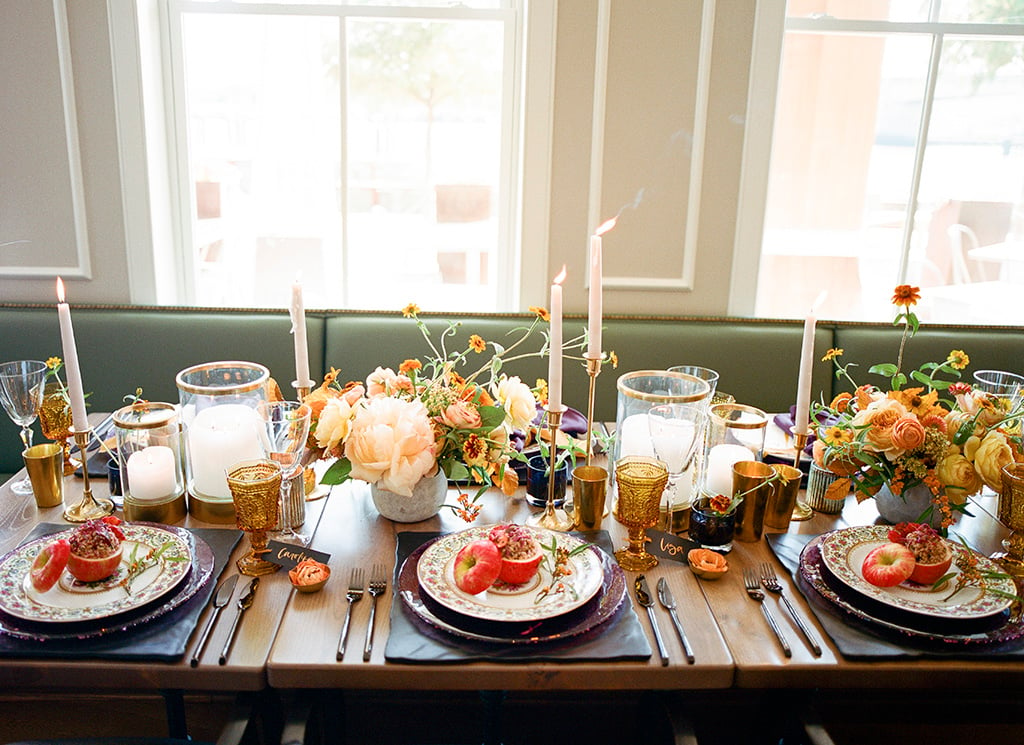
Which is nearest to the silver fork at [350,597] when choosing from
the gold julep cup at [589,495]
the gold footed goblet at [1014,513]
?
the gold julep cup at [589,495]

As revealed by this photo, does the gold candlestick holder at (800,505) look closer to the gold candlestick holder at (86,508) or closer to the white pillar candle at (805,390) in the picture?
the white pillar candle at (805,390)

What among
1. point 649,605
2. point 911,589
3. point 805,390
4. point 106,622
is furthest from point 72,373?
point 911,589

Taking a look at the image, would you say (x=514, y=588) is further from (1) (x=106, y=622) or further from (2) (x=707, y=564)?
(1) (x=106, y=622)

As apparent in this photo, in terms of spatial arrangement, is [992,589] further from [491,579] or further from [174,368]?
[174,368]

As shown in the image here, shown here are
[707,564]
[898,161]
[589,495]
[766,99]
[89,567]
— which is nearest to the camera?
[89,567]

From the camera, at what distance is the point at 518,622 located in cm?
106

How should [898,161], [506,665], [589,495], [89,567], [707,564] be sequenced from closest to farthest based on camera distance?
[506,665]
[89,567]
[707,564]
[589,495]
[898,161]

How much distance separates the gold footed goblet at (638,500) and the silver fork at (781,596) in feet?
0.55

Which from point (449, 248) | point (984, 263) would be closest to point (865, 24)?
point (984, 263)

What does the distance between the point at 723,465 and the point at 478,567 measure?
0.52 m

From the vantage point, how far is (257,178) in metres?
2.73

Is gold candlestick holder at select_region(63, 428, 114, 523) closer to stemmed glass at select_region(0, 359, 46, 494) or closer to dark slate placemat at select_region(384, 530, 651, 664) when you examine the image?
stemmed glass at select_region(0, 359, 46, 494)

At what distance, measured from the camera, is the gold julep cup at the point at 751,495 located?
132 cm

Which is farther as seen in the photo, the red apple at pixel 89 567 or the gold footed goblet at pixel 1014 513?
the gold footed goblet at pixel 1014 513
